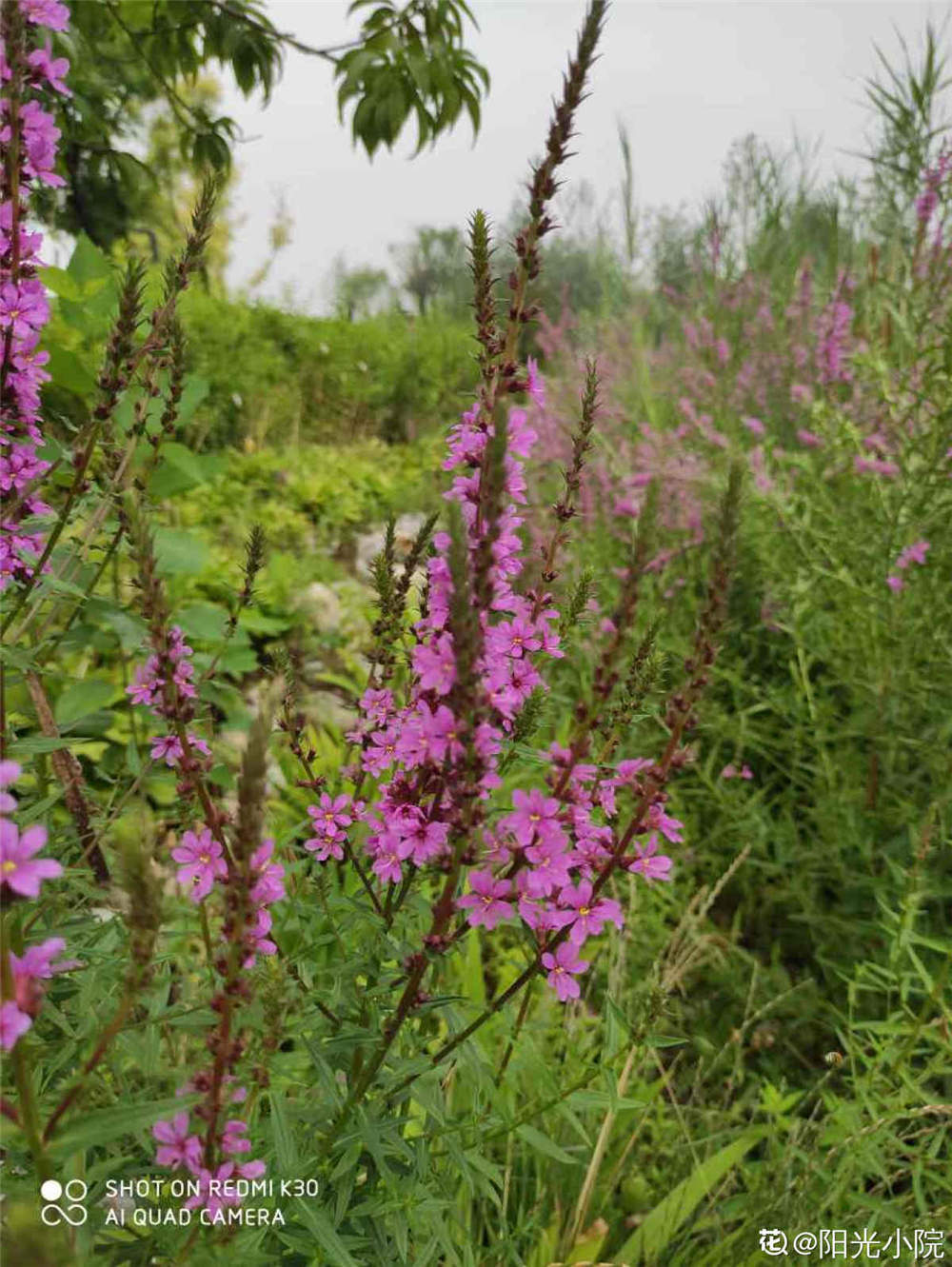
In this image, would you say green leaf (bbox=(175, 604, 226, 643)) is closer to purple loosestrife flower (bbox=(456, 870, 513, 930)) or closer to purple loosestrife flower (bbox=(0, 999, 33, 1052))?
purple loosestrife flower (bbox=(456, 870, 513, 930))

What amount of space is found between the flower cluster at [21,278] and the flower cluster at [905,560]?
8.84ft

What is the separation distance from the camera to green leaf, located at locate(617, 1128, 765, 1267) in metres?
2.14

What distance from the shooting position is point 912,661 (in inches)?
124

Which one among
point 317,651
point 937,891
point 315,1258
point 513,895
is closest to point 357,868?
point 513,895

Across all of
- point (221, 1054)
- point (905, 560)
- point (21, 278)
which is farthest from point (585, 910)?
point (905, 560)

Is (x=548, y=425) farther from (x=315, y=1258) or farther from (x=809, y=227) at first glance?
(x=315, y=1258)

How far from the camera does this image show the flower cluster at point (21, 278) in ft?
4.35

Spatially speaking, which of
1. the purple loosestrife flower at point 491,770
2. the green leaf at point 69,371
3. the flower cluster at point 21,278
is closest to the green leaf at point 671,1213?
the purple loosestrife flower at point 491,770

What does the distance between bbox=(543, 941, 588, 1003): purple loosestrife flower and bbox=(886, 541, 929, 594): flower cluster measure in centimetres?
230

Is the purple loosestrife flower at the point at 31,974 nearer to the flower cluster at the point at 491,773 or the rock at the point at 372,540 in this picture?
the flower cluster at the point at 491,773

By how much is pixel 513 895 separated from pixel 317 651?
15.4 feet

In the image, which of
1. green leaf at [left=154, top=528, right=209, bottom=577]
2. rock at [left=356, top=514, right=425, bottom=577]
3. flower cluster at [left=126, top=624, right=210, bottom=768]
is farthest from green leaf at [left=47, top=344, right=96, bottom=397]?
rock at [left=356, top=514, right=425, bottom=577]

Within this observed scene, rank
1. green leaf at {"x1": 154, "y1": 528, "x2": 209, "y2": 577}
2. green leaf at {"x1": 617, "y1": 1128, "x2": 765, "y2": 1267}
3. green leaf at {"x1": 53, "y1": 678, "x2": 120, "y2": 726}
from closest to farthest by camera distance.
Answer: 1. green leaf at {"x1": 617, "y1": 1128, "x2": 765, "y2": 1267}
2. green leaf at {"x1": 53, "y1": 678, "x2": 120, "y2": 726}
3. green leaf at {"x1": 154, "y1": 528, "x2": 209, "y2": 577}

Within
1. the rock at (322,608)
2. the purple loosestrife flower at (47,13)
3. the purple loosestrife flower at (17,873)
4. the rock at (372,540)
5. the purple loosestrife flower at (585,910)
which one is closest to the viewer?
the purple loosestrife flower at (17,873)
